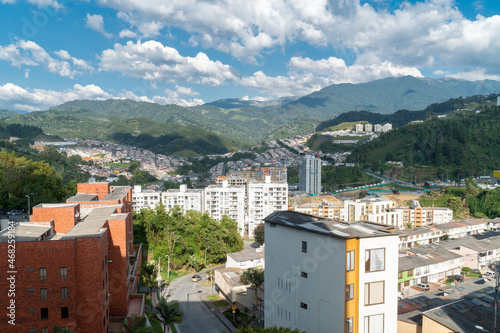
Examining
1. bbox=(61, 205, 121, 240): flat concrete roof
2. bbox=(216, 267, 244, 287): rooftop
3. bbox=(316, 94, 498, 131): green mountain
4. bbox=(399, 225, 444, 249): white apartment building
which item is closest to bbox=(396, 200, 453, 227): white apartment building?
bbox=(399, 225, 444, 249): white apartment building

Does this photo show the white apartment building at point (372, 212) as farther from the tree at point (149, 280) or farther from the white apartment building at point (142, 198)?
the tree at point (149, 280)

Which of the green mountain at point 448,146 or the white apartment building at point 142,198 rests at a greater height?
the green mountain at point 448,146

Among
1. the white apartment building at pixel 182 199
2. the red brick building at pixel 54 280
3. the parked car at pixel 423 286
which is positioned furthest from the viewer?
the white apartment building at pixel 182 199

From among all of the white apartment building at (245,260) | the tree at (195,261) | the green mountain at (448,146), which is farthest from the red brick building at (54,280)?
the green mountain at (448,146)

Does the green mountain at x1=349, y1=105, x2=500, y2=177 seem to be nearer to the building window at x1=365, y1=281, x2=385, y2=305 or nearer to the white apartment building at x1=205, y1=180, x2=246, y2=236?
the white apartment building at x1=205, y1=180, x2=246, y2=236

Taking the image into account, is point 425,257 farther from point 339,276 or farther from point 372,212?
point 339,276

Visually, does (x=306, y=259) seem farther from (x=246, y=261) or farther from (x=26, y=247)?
(x=246, y=261)

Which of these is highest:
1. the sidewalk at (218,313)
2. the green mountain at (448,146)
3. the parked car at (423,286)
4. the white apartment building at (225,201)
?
the green mountain at (448,146)

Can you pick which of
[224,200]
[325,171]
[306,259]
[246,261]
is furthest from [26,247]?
[325,171]
